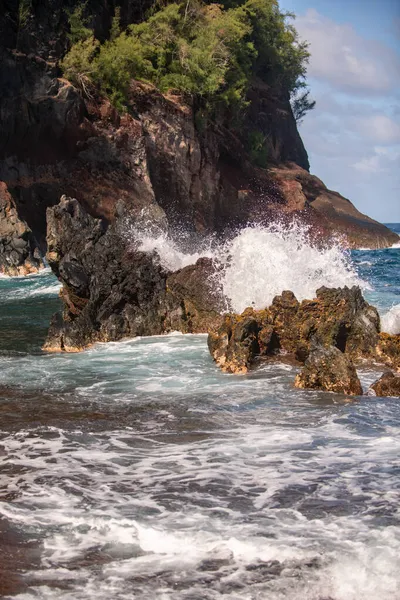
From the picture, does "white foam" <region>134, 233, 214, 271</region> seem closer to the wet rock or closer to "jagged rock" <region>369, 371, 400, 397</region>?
the wet rock

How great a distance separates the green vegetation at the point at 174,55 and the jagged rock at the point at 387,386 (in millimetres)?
34018

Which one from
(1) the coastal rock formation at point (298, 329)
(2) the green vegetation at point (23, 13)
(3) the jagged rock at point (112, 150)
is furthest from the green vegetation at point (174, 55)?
(1) the coastal rock formation at point (298, 329)

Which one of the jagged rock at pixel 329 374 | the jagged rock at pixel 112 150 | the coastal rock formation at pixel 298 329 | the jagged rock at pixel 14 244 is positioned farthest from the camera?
the jagged rock at pixel 112 150

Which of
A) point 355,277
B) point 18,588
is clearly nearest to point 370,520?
point 18,588

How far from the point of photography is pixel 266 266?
→ 14531 millimetres

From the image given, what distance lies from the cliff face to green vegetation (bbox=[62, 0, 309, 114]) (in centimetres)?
104

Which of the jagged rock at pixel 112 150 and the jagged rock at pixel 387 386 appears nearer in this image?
the jagged rock at pixel 387 386

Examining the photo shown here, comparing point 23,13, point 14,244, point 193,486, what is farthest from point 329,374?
point 23,13

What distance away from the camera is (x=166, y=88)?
147 ft

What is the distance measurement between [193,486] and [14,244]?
27.5 meters

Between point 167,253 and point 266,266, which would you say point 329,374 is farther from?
point 167,253

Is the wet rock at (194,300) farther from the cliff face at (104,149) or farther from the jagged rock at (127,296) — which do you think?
the cliff face at (104,149)

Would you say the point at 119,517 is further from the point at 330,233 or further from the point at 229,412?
the point at 330,233

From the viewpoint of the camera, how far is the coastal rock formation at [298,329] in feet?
36.2
